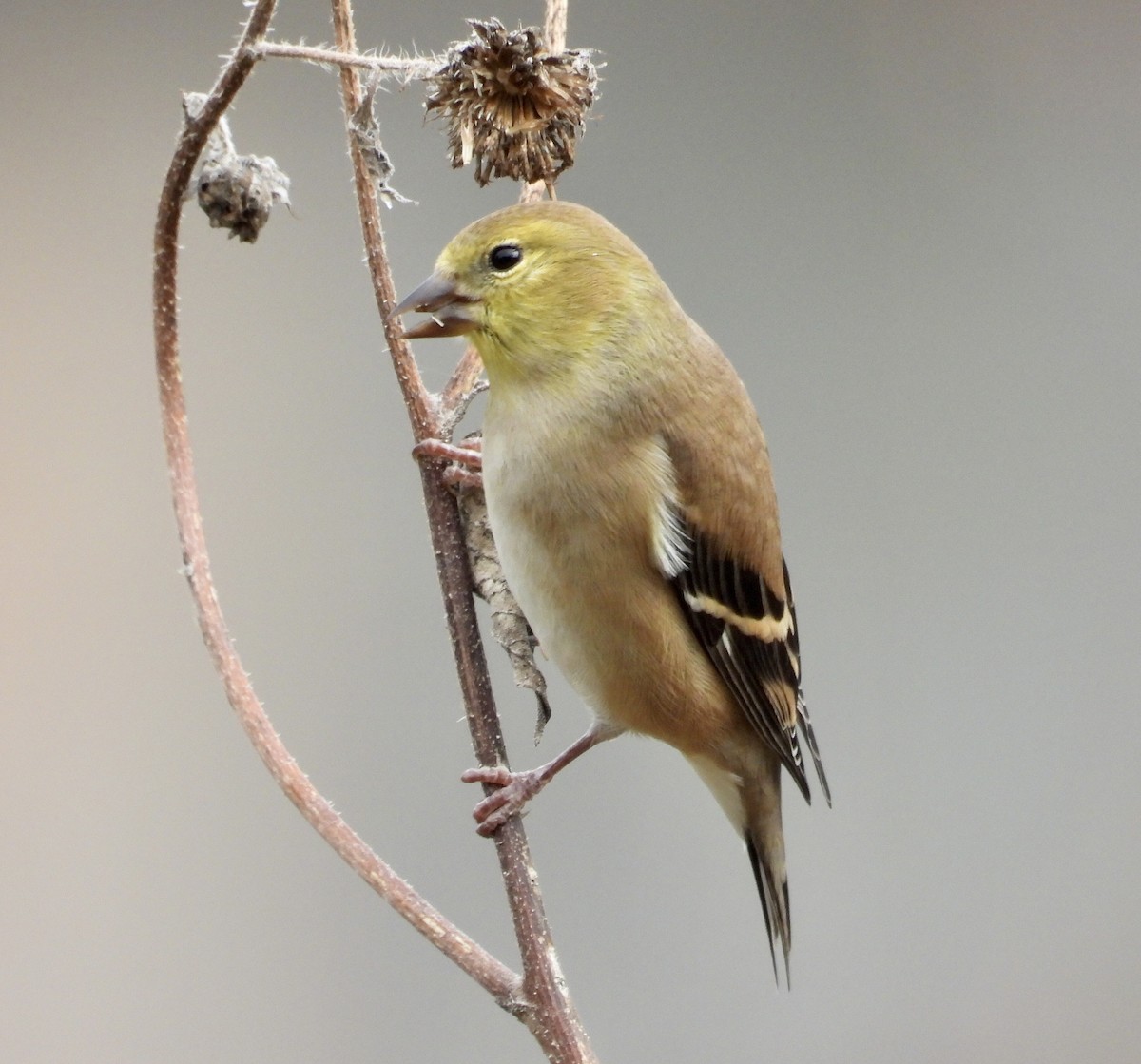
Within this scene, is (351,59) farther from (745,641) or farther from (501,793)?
(745,641)

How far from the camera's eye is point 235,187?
0.92 meters

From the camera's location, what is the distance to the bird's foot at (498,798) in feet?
3.31

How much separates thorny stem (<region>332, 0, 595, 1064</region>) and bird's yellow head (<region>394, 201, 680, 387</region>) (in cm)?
16

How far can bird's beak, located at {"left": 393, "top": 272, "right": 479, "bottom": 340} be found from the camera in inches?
49.1

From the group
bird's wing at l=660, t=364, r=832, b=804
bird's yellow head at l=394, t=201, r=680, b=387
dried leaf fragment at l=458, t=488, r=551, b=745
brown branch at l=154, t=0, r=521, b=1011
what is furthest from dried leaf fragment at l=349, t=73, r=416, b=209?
bird's wing at l=660, t=364, r=832, b=804

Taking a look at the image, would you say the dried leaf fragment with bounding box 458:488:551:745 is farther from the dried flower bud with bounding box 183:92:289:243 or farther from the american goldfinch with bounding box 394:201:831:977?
the dried flower bud with bounding box 183:92:289:243

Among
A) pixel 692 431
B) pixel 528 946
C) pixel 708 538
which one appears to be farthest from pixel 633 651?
pixel 528 946

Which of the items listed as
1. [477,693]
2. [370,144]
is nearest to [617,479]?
[477,693]

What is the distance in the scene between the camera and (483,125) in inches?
38.8

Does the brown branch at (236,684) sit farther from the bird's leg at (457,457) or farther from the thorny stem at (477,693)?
the bird's leg at (457,457)

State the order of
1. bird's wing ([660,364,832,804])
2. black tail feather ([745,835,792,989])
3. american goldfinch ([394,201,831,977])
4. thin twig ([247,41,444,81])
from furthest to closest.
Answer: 1. black tail feather ([745,835,792,989])
2. bird's wing ([660,364,832,804])
3. american goldfinch ([394,201,831,977])
4. thin twig ([247,41,444,81])

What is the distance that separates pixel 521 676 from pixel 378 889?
0.36 metres

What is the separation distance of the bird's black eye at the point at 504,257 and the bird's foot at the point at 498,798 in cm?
52

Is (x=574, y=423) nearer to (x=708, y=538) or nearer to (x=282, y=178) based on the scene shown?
(x=708, y=538)
